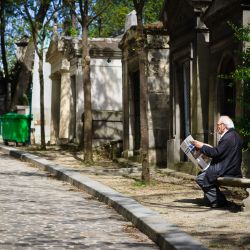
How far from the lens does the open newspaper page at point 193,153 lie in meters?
9.35

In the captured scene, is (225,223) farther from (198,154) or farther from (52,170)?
(52,170)

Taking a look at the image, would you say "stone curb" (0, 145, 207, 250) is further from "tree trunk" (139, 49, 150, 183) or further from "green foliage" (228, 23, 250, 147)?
"green foliage" (228, 23, 250, 147)

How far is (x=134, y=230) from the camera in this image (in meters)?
8.10

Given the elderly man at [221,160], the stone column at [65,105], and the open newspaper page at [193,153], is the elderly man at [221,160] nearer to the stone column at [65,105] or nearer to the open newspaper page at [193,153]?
the open newspaper page at [193,153]

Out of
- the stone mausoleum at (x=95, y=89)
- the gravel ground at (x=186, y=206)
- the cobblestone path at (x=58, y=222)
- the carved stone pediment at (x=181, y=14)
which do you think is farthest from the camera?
the stone mausoleum at (x=95, y=89)

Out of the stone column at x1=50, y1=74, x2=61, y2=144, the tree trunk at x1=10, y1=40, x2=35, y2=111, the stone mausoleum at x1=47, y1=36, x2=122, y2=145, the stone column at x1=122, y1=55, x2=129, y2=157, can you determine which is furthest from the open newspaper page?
the tree trunk at x1=10, y1=40, x2=35, y2=111

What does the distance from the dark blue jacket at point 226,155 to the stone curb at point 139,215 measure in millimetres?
1149

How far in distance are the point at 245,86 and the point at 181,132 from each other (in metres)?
6.04

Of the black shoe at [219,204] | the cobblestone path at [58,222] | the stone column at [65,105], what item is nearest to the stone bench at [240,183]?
the black shoe at [219,204]

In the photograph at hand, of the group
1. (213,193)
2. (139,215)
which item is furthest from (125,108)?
(139,215)

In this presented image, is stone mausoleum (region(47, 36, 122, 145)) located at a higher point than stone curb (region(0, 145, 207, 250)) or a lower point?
higher

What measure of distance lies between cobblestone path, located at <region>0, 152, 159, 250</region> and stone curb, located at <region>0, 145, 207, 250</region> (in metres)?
0.11

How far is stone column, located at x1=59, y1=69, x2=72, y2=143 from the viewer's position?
2711 centimetres

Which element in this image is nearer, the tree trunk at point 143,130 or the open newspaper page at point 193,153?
the open newspaper page at point 193,153
